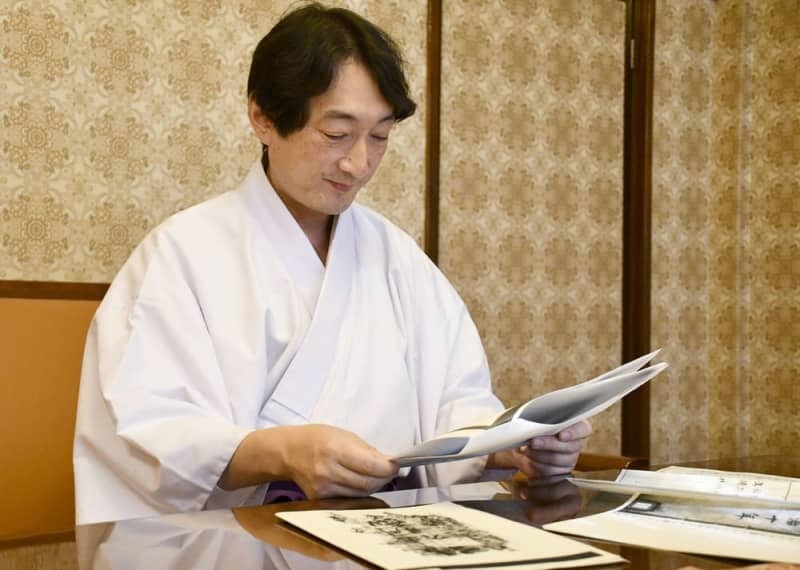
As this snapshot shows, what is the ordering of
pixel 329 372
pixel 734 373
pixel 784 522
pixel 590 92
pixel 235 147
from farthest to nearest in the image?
pixel 734 373 < pixel 590 92 < pixel 235 147 < pixel 329 372 < pixel 784 522

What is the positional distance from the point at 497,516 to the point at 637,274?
290cm

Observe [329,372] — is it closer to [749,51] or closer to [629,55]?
[629,55]

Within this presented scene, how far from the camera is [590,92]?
385cm

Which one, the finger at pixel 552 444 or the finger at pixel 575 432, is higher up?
the finger at pixel 575 432

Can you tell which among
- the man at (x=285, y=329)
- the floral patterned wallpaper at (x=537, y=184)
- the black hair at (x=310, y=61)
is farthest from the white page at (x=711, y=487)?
the floral patterned wallpaper at (x=537, y=184)

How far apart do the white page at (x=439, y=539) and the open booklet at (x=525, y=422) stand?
0.07 m

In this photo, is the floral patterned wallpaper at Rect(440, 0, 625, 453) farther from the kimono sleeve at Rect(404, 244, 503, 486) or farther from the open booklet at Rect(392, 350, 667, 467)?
the open booklet at Rect(392, 350, 667, 467)

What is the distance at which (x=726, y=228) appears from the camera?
4133 mm

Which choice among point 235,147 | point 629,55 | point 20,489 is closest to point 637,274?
point 629,55

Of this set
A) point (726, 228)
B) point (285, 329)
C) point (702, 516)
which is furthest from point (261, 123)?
point (726, 228)

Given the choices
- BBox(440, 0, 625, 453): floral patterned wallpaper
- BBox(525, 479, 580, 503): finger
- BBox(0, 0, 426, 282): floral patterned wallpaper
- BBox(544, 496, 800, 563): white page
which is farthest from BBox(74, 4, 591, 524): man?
BBox(440, 0, 625, 453): floral patterned wallpaper

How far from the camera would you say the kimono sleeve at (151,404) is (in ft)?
5.23

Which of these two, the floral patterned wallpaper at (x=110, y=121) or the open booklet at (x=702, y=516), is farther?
the floral patterned wallpaper at (x=110, y=121)

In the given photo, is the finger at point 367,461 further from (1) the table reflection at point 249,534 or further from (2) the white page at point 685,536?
(2) the white page at point 685,536
